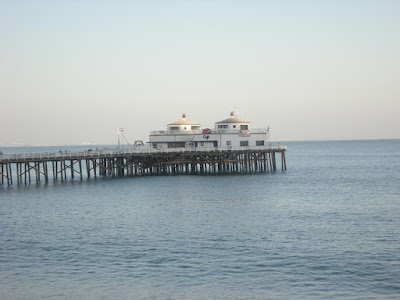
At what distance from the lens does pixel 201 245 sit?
115 ft

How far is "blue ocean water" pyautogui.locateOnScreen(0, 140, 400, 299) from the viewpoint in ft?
88.2

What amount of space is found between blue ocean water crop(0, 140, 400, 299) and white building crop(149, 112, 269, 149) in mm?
24037

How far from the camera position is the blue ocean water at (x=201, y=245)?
26891mm

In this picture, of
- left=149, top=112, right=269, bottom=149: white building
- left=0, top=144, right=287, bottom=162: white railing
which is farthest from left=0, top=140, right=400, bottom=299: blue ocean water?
left=149, top=112, right=269, bottom=149: white building

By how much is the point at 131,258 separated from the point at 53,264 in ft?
14.2

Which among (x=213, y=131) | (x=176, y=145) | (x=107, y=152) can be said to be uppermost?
(x=213, y=131)

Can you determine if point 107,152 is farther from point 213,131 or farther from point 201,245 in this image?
point 201,245

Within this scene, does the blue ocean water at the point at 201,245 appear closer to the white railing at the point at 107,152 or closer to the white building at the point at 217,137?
the white railing at the point at 107,152

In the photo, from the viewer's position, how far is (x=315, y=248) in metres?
33.6

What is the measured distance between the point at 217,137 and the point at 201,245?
51.2 meters

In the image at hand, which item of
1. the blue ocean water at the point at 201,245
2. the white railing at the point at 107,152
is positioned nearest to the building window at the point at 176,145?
the white railing at the point at 107,152

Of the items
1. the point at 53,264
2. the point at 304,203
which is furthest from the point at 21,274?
the point at 304,203

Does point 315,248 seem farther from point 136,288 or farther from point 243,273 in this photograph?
point 136,288

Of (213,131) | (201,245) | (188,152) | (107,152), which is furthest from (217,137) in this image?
(201,245)
